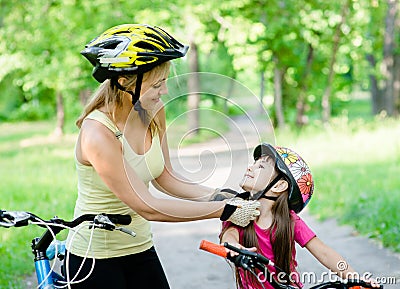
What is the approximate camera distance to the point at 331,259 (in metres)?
3.32

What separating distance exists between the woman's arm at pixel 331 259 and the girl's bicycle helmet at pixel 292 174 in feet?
0.73

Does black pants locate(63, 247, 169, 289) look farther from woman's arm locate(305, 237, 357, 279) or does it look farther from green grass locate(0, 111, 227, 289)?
woman's arm locate(305, 237, 357, 279)

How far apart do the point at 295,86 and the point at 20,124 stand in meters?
23.8

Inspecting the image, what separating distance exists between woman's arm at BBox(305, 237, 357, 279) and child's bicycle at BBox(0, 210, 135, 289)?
1.00m

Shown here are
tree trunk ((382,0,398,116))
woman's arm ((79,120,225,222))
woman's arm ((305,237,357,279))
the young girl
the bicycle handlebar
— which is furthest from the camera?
tree trunk ((382,0,398,116))

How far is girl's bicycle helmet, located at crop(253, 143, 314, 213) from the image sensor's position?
3453 mm

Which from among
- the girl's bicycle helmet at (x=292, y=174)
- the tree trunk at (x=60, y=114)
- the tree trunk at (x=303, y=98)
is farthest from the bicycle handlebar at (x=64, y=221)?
the tree trunk at (x=60, y=114)

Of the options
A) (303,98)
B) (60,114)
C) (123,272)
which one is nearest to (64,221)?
(123,272)

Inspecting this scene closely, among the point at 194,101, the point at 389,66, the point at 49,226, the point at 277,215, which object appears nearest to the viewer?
the point at 49,226

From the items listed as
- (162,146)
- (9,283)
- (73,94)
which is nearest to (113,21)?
(73,94)

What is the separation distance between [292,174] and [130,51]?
1.04m

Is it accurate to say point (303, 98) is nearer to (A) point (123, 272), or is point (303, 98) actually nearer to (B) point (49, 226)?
(A) point (123, 272)

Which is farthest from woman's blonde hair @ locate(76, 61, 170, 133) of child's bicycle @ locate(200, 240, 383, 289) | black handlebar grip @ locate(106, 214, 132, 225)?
child's bicycle @ locate(200, 240, 383, 289)

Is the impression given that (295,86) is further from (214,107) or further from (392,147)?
(214,107)
